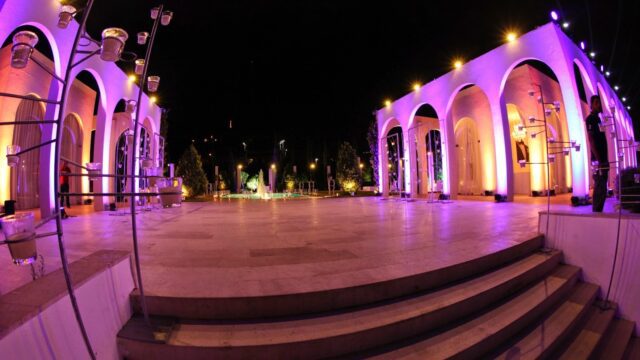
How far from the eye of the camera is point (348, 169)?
1989cm

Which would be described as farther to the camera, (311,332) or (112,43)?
(311,332)

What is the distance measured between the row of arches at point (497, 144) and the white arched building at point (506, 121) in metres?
0.05

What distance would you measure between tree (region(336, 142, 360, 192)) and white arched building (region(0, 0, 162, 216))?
1153 centimetres

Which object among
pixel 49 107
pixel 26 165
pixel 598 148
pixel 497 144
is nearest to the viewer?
pixel 598 148

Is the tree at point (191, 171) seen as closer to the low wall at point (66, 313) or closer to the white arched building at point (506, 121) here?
the white arched building at point (506, 121)

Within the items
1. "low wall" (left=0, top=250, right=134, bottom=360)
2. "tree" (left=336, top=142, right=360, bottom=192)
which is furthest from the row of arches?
"low wall" (left=0, top=250, right=134, bottom=360)

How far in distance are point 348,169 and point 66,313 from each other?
60.8ft

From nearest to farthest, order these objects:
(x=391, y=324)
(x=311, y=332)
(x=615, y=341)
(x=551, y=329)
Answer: (x=311, y=332) < (x=391, y=324) < (x=551, y=329) < (x=615, y=341)

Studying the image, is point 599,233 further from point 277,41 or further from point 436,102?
point 277,41

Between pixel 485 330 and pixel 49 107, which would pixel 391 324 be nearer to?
pixel 485 330

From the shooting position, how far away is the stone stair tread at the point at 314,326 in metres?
1.97

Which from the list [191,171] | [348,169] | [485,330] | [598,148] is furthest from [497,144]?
[191,171]

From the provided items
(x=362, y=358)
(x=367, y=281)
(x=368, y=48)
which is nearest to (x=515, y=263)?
(x=367, y=281)

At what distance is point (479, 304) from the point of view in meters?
2.74
